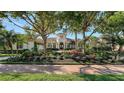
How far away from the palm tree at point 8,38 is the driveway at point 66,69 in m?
1.07

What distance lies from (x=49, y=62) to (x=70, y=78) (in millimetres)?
2543

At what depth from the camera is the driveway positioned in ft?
25.3

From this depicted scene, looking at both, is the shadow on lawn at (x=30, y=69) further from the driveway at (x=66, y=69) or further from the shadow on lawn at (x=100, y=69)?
the shadow on lawn at (x=100, y=69)

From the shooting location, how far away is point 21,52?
362 inches

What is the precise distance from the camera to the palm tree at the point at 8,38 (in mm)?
9116

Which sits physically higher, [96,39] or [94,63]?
[96,39]

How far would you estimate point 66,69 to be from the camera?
7.98 m

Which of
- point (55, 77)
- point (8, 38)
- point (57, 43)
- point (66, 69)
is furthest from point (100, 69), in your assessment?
point (8, 38)

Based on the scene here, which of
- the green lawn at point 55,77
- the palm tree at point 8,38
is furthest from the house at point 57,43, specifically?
the green lawn at point 55,77

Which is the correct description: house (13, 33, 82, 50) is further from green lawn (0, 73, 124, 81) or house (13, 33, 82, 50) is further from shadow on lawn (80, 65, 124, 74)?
green lawn (0, 73, 124, 81)
